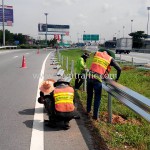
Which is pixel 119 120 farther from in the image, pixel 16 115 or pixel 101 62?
pixel 16 115

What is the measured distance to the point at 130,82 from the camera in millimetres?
14828

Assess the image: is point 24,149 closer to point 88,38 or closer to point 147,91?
point 147,91

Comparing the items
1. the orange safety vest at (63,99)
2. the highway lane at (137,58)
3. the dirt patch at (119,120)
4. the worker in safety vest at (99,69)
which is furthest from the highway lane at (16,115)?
the highway lane at (137,58)

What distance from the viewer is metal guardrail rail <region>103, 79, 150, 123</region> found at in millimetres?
4958

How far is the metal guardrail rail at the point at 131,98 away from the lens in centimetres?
496

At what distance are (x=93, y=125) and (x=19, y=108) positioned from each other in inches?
96.1

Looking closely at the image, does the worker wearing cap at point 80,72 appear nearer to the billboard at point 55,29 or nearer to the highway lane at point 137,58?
the highway lane at point 137,58

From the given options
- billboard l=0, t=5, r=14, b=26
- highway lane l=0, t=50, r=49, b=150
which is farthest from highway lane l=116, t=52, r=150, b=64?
billboard l=0, t=5, r=14, b=26

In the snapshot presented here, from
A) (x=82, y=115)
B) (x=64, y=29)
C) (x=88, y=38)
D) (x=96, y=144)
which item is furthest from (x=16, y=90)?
(x=64, y=29)

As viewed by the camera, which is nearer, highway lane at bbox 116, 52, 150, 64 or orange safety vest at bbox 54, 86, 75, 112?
orange safety vest at bbox 54, 86, 75, 112

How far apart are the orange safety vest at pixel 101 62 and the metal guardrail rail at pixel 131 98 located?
0.86 feet

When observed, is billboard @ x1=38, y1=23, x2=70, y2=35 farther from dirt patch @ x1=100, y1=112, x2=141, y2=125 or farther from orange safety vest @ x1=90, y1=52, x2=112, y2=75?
orange safety vest @ x1=90, y1=52, x2=112, y2=75

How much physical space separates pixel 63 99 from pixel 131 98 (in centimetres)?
159

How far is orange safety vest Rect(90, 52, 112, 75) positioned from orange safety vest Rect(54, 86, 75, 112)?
2.67 ft
